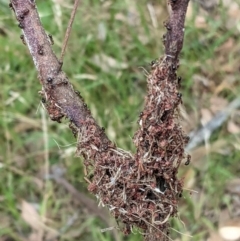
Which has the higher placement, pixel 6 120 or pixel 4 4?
pixel 4 4

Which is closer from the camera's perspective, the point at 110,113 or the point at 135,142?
the point at 135,142

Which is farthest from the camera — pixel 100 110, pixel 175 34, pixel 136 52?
pixel 136 52

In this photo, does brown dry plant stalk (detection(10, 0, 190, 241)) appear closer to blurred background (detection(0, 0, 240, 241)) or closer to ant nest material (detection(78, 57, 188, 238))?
ant nest material (detection(78, 57, 188, 238))

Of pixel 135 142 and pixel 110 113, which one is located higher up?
pixel 135 142

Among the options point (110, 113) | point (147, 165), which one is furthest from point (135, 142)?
point (110, 113)

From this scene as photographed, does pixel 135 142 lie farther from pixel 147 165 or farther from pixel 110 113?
pixel 110 113

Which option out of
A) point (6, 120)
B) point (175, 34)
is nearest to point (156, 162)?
point (175, 34)

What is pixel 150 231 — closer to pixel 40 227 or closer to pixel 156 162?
pixel 156 162
